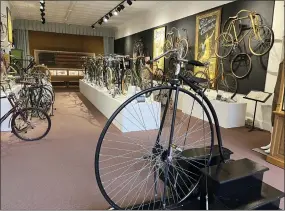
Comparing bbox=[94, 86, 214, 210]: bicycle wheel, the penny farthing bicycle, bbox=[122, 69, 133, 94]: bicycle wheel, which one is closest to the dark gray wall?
bbox=[122, 69, 133, 94]: bicycle wheel

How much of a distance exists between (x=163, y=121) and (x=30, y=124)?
273 centimetres

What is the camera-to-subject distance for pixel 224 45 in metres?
5.54

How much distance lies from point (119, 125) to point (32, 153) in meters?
1.74

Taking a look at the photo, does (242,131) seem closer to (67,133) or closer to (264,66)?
(264,66)

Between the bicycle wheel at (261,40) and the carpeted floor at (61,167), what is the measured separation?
→ 1656mm

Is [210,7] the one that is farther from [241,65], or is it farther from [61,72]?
[61,72]

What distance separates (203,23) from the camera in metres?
6.27

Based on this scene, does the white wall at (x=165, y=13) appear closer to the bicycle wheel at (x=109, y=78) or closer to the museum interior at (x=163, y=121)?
the museum interior at (x=163, y=121)

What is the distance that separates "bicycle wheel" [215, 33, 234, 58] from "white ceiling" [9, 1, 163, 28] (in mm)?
3353

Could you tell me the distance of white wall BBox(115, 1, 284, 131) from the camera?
4445 millimetres

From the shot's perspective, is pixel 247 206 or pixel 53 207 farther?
pixel 53 207

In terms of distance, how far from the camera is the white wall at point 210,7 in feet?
14.6

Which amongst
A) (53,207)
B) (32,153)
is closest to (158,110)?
(32,153)

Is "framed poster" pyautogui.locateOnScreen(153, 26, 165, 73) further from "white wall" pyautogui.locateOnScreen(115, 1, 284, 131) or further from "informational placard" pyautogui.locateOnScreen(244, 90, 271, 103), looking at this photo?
"informational placard" pyautogui.locateOnScreen(244, 90, 271, 103)
